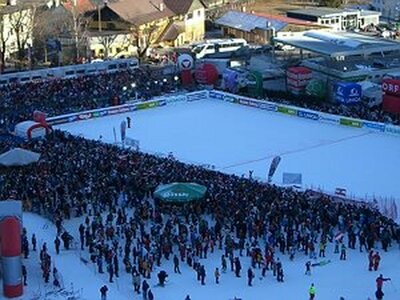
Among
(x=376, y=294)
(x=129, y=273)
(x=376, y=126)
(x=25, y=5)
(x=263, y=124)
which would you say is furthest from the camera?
(x=25, y=5)

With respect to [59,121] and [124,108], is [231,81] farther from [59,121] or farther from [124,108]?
[59,121]

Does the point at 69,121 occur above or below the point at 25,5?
below

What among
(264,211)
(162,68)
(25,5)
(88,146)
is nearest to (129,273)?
(264,211)

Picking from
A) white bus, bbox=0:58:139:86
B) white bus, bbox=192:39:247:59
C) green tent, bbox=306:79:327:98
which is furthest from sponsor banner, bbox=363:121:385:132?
→ white bus, bbox=192:39:247:59

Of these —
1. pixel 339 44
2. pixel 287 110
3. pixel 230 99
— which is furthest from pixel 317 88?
pixel 339 44

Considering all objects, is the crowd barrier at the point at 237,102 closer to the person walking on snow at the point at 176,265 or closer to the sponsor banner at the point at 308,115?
the sponsor banner at the point at 308,115

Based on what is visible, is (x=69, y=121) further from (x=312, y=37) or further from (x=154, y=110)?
(x=312, y=37)
